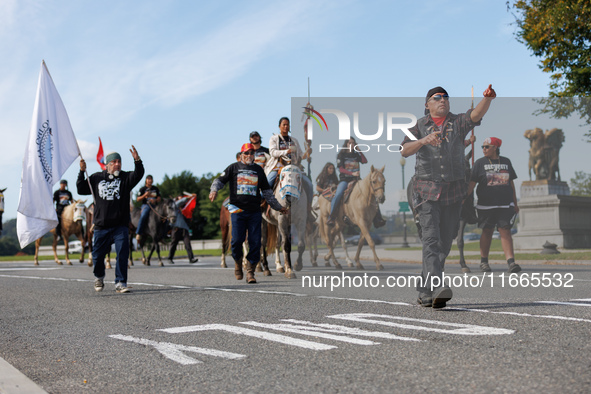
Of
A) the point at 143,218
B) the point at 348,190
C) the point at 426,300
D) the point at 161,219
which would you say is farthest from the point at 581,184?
the point at 426,300

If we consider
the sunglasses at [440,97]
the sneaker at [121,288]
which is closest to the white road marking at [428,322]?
the sunglasses at [440,97]

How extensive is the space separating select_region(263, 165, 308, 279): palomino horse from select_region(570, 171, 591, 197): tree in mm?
10934

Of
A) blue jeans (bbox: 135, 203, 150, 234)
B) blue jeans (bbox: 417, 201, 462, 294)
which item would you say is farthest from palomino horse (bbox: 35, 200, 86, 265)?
blue jeans (bbox: 417, 201, 462, 294)

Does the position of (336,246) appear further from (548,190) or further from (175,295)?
(548,190)

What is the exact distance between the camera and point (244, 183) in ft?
35.4

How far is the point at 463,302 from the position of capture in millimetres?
7535

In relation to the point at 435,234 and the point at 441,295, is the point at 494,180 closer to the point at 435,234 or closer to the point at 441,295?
the point at 435,234

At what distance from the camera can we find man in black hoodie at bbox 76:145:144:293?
967 cm

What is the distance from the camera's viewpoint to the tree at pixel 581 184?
20578mm

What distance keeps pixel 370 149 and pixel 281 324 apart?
8423 millimetres

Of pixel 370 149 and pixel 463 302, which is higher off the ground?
pixel 370 149

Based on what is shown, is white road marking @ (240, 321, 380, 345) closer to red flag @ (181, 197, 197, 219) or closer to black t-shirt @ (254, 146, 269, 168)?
black t-shirt @ (254, 146, 269, 168)

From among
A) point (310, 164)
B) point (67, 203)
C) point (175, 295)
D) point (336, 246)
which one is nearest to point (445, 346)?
point (175, 295)

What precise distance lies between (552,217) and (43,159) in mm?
18228
